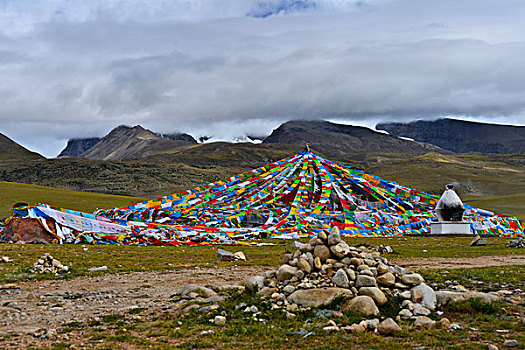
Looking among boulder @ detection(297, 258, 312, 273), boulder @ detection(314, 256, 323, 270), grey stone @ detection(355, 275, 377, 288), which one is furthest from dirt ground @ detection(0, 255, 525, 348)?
grey stone @ detection(355, 275, 377, 288)

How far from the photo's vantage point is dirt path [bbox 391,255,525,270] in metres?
18.0

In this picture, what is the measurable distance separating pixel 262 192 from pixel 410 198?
11.4 m

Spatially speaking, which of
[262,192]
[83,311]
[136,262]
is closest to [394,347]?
[83,311]

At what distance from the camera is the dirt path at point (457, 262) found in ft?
59.0

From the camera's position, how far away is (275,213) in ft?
111

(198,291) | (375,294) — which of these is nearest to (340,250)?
(375,294)

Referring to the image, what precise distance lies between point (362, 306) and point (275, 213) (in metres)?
23.5

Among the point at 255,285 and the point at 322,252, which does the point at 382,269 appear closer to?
the point at 322,252

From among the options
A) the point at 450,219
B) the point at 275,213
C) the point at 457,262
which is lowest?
the point at 457,262

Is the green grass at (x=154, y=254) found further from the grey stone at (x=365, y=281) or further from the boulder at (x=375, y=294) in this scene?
the boulder at (x=375, y=294)

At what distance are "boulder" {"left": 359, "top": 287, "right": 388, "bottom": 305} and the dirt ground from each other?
426cm

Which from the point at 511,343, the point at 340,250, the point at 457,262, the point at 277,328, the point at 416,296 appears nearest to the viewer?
the point at 511,343

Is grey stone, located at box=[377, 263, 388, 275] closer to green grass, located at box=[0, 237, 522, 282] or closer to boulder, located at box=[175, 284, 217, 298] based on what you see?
boulder, located at box=[175, 284, 217, 298]

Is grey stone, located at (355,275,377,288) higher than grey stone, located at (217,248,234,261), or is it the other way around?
grey stone, located at (355,275,377,288)
